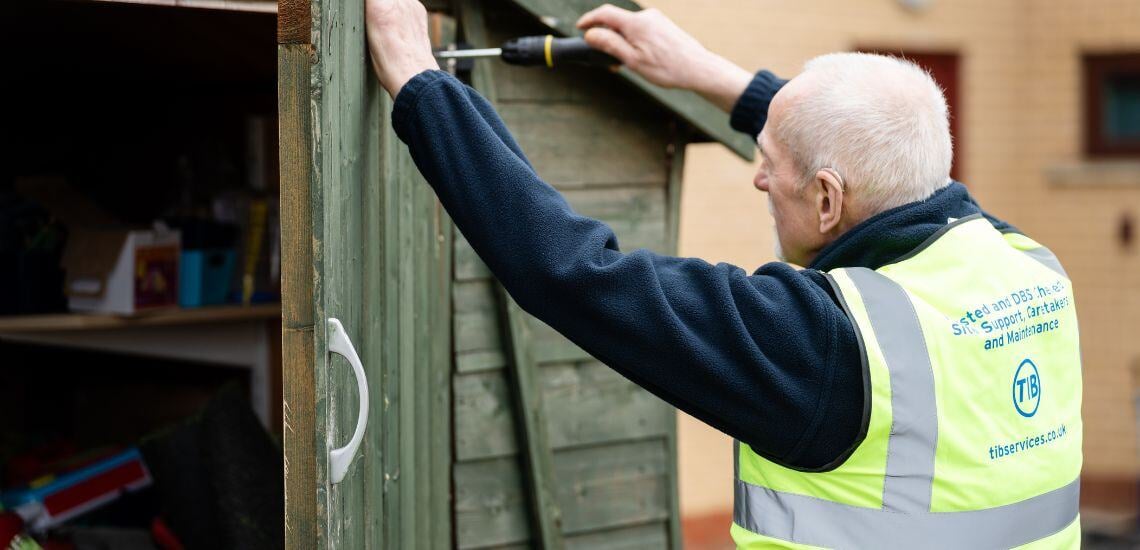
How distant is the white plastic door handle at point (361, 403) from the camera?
6.65 ft

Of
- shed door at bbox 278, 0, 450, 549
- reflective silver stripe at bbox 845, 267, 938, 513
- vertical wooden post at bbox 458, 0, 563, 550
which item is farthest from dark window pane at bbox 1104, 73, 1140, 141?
reflective silver stripe at bbox 845, 267, 938, 513

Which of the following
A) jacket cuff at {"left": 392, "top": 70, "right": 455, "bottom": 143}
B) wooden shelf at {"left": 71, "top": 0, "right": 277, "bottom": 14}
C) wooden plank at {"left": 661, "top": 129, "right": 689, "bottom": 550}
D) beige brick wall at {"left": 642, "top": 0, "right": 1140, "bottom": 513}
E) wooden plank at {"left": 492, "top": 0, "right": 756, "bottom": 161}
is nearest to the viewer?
jacket cuff at {"left": 392, "top": 70, "right": 455, "bottom": 143}

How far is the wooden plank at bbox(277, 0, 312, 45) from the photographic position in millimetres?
1974

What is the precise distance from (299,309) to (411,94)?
0.40 m

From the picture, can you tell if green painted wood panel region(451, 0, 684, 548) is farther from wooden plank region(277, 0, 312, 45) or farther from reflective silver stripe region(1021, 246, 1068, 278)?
reflective silver stripe region(1021, 246, 1068, 278)

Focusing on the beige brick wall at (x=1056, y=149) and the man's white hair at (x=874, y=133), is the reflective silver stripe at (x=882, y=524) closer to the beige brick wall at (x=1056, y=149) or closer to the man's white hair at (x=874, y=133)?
the man's white hair at (x=874, y=133)

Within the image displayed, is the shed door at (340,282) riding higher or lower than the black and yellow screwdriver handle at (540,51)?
lower

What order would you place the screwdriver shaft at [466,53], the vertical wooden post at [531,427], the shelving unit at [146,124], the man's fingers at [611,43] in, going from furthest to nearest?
the shelving unit at [146,124], the vertical wooden post at [531,427], the man's fingers at [611,43], the screwdriver shaft at [466,53]

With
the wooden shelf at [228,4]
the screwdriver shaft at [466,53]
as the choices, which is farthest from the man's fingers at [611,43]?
the wooden shelf at [228,4]

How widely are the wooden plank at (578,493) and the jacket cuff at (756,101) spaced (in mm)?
938

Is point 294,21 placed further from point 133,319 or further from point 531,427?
point 133,319

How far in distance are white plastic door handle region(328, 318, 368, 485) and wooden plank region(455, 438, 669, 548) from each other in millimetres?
1030

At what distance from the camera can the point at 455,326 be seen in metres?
3.09

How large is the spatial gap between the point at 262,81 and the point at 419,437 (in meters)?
1.61
